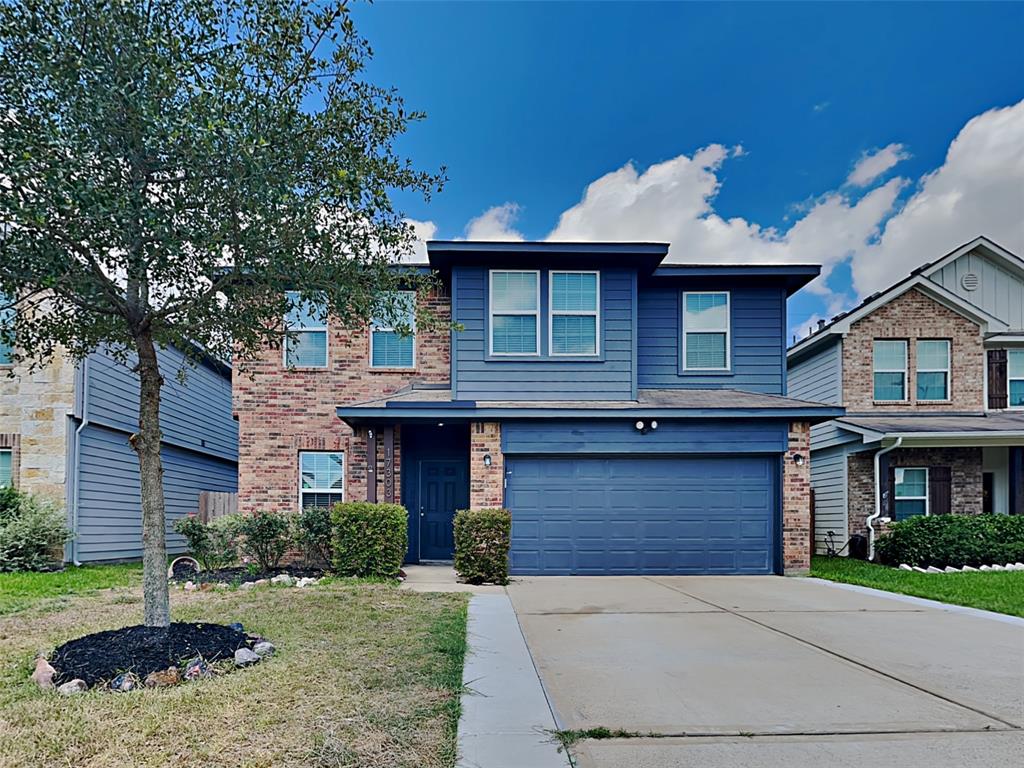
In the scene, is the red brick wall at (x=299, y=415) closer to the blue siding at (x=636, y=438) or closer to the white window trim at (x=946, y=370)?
the blue siding at (x=636, y=438)

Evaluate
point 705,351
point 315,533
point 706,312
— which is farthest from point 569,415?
point 315,533

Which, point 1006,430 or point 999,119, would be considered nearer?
point 1006,430

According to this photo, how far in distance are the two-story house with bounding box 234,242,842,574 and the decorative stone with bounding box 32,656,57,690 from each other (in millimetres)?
6200

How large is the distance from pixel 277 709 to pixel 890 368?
1493 centimetres

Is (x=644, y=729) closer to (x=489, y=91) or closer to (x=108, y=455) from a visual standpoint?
(x=108, y=455)

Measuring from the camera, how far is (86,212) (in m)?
4.27

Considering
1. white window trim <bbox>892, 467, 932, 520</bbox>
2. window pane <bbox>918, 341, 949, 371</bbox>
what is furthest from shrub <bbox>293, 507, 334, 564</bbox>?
window pane <bbox>918, 341, 949, 371</bbox>

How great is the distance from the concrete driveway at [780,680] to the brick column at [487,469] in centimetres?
Result: 277

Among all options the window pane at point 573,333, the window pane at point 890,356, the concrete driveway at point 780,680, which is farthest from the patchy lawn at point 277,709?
the window pane at point 890,356

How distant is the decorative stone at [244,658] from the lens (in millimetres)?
4988

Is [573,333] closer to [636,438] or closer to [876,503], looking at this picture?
[636,438]

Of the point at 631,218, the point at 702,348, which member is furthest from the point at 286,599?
the point at 631,218

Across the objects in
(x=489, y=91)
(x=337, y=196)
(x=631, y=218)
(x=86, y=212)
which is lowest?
(x=86, y=212)

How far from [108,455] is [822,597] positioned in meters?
12.5
